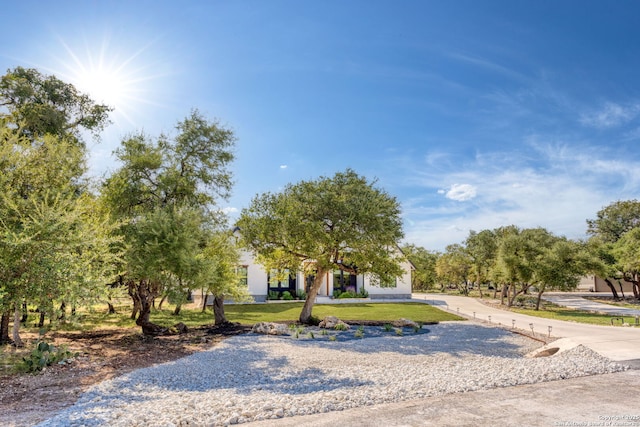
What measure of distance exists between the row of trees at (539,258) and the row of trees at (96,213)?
1112 centimetres

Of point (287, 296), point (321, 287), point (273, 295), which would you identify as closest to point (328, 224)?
point (287, 296)

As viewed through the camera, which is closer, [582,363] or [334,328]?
[582,363]

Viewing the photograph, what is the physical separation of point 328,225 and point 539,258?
57.2 feet

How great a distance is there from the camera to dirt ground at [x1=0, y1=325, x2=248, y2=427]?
255 inches

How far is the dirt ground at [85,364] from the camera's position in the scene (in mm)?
6477

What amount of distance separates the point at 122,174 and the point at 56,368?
26.5 ft

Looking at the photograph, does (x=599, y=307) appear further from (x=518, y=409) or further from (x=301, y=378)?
(x=301, y=378)

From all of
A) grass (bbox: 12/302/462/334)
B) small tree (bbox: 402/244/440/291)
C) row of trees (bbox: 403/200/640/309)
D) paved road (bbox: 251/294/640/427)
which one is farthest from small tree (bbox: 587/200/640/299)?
paved road (bbox: 251/294/640/427)

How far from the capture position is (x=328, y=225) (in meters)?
17.5

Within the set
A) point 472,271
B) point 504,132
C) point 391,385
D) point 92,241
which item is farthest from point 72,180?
point 472,271

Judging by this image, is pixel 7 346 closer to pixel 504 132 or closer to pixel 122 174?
pixel 122 174

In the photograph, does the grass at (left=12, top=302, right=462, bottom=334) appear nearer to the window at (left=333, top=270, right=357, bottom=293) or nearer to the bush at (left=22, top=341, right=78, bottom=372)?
the bush at (left=22, top=341, right=78, bottom=372)

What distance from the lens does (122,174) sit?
15.2 metres

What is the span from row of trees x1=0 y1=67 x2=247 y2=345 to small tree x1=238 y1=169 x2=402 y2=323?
180 cm
